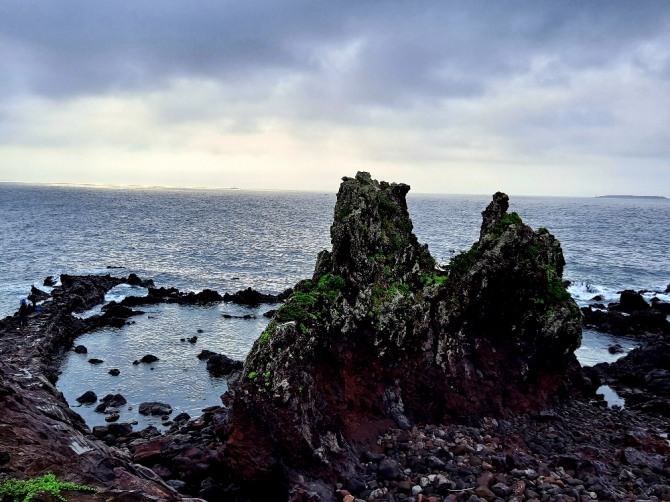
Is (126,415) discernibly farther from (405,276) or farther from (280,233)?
(280,233)

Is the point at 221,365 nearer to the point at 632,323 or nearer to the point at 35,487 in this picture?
the point at 35,487

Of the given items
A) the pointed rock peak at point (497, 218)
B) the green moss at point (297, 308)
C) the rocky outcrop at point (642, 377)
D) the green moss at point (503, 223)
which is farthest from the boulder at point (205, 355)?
the rocky outcrop at point (642, 377)

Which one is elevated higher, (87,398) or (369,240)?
(369,240)

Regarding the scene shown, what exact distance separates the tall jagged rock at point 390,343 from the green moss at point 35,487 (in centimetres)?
757

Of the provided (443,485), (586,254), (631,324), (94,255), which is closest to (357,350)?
(443,485)

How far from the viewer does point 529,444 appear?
21266 mm

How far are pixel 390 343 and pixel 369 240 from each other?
16.2ft

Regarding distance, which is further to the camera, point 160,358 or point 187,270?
point 187,270

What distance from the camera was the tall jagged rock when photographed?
18.1m

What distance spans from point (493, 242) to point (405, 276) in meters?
5.62

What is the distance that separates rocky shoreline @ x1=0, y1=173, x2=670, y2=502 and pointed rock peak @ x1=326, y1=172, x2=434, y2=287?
0.07m

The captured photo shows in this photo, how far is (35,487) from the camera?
34.7ft

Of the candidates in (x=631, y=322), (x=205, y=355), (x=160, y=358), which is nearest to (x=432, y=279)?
(x=205, y=355)

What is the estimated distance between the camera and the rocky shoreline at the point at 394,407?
16953 millimetres
